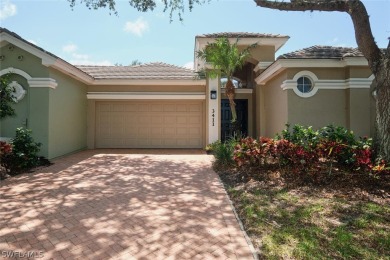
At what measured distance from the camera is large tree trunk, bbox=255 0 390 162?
6.24 meters

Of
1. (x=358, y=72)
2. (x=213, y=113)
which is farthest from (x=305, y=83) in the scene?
(x=213, y=113)

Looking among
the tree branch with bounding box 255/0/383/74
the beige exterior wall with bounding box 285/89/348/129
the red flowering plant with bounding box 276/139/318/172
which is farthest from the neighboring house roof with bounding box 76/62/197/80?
the red flowering plant with bounding box 276/139/318/172

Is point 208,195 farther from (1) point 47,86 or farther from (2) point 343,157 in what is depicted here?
(1) point 47,86

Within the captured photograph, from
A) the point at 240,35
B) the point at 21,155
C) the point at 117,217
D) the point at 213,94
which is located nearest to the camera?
the point at 117,217

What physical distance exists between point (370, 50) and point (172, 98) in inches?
347

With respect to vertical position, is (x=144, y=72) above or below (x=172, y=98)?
above

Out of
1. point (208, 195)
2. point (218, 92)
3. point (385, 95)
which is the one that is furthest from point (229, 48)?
point (208, 195)

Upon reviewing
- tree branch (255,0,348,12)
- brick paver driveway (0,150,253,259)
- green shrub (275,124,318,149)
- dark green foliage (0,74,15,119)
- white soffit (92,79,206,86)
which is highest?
tree branch (255,0,348,12)

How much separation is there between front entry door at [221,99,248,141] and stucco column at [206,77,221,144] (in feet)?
5.41

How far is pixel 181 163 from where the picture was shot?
9.58 meters

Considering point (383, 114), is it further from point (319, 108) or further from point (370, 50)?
point (319, 108)

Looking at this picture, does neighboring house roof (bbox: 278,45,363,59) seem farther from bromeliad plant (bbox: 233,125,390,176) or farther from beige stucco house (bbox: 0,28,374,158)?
bromeliad plant (bbox: 233,125,390,176)

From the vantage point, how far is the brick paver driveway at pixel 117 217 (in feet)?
11.2

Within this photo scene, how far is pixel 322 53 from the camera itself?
32.1 feet
